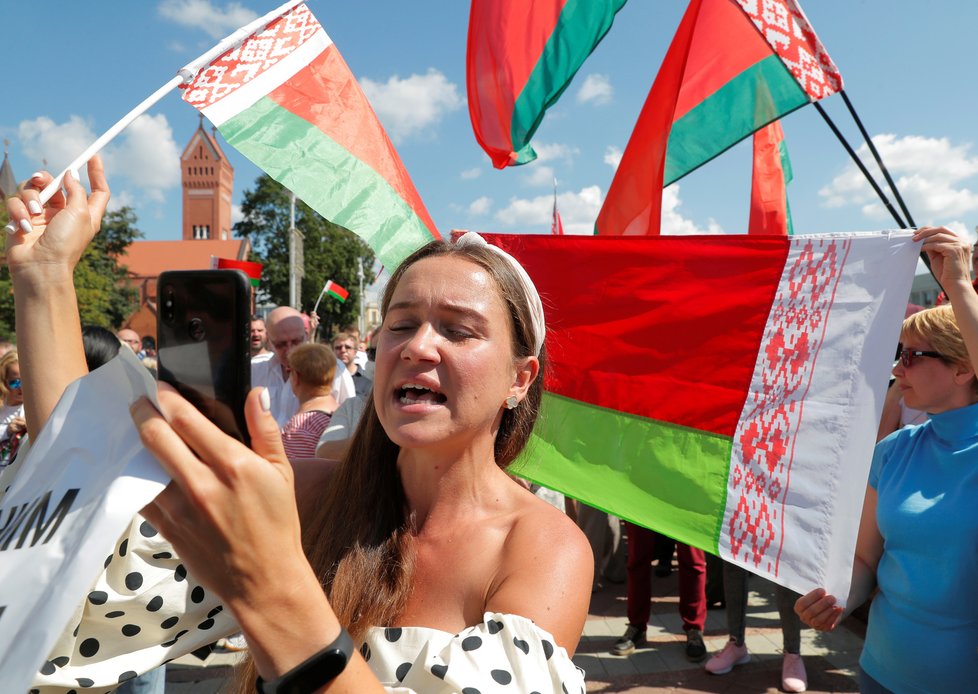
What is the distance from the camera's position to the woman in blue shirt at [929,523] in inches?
80.0

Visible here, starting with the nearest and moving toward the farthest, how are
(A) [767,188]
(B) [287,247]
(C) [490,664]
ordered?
(C) [490,664] < (A) [767,188] < (B) [287,247]

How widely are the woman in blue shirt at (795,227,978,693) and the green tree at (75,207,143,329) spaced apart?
43.8m

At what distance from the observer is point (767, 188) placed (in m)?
5.09

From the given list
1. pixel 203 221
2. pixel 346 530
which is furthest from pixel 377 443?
pixel 203 221

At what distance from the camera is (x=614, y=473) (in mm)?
2590

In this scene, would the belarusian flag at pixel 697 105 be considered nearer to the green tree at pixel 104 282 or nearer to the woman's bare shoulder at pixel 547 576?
the woman's bare shoulder at pixel 547 576

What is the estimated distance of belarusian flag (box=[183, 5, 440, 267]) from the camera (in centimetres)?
329

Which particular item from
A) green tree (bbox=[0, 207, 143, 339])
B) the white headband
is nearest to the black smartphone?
the white headband

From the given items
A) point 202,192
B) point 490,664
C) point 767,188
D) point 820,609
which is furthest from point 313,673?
point 202,192

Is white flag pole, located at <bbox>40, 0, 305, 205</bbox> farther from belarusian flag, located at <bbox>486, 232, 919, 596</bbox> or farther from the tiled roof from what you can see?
the tiled roof

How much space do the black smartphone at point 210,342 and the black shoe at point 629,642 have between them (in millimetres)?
4571

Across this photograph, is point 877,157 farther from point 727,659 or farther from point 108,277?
point 108,277

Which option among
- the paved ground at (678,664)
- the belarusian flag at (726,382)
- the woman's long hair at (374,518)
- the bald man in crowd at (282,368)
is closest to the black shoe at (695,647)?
the paved ground at (678,664)

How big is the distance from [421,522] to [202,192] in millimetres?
80496
